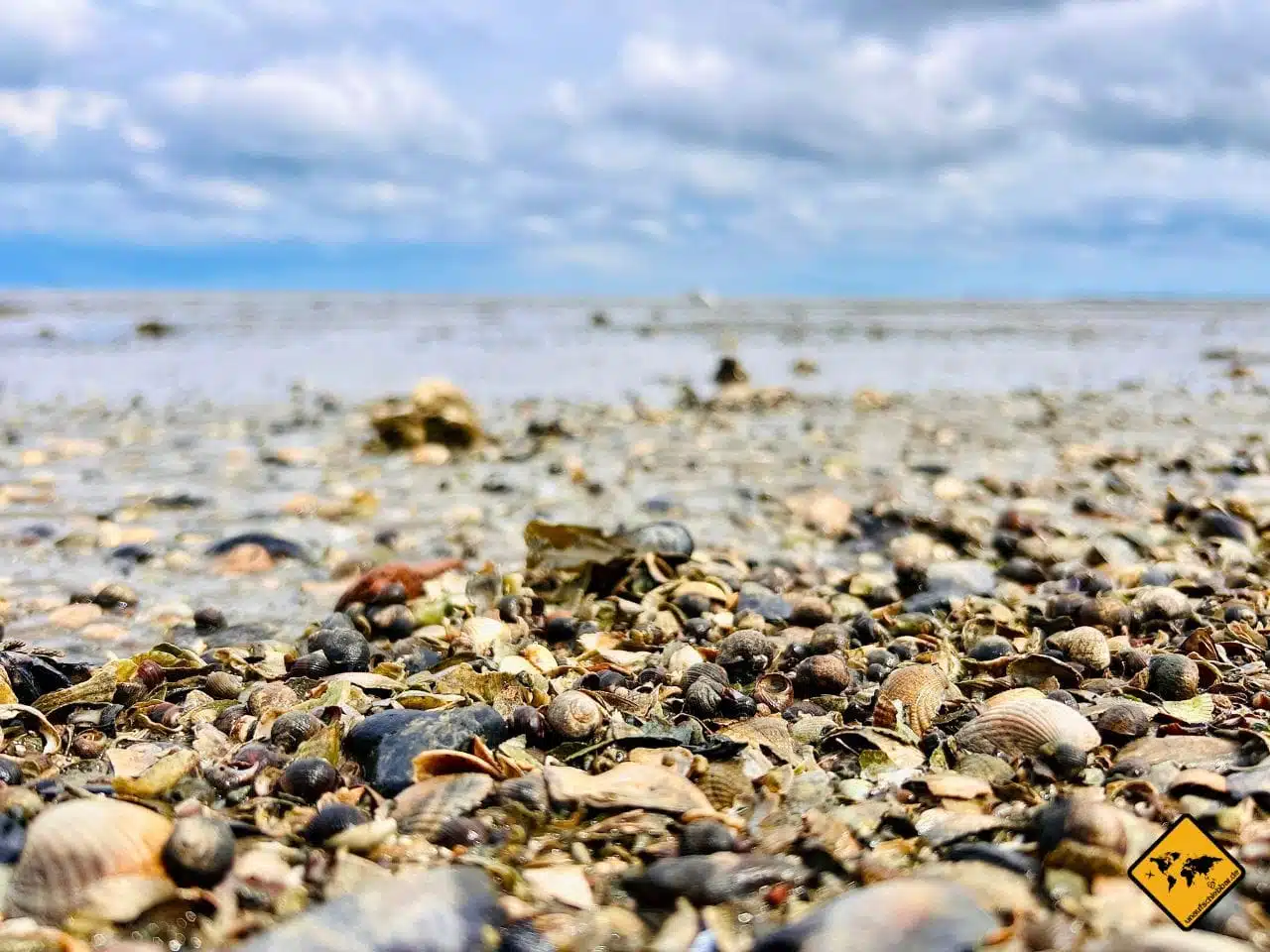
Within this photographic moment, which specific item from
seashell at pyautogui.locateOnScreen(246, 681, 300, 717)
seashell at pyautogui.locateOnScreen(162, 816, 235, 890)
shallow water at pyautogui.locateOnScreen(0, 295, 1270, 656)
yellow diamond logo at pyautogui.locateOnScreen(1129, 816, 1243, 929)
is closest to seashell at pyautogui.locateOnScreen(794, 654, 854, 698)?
yellow diamond logo at pyautogui.locateOnScreen(1129, 816, 1243, 929)

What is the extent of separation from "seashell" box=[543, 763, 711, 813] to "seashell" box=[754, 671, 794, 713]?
683 millimetres

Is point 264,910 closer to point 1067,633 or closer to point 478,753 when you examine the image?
point 478,753

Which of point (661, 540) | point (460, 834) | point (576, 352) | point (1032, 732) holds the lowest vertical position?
point (460, 834)

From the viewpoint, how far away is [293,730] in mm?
2861

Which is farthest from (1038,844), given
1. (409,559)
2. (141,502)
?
(141,502)

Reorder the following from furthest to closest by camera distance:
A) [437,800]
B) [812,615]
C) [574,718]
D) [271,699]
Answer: [812,615] < [271,699] < [574,718] < [437,800]

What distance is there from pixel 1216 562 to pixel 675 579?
2.80 m

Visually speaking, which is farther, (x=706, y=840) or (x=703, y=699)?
(x=703, y=699)

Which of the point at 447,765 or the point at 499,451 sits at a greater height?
the point at 499,451

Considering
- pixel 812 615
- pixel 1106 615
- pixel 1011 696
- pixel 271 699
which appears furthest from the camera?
pixel 812 615

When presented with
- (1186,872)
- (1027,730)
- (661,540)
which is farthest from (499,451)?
(1186,872)

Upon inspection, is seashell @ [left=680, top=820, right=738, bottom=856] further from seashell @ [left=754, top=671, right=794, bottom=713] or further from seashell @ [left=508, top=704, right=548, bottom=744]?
seashell @ [left=754, top=671, right=794, bottom=713]

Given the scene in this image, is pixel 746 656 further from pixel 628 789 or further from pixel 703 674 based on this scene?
pixel 628 789

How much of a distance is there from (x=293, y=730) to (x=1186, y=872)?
2218 millimetres
